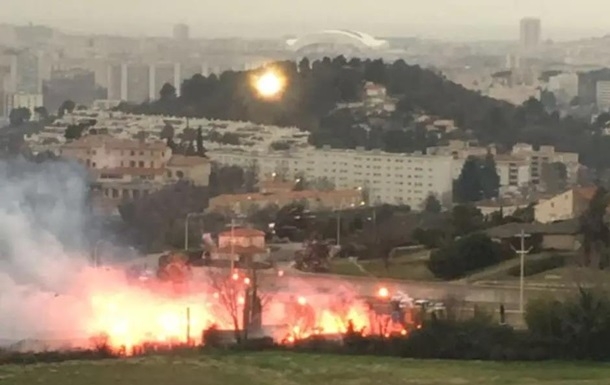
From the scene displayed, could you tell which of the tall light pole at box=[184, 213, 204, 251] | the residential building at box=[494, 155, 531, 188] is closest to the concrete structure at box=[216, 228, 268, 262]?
the tall light pole at box=[184, 213, 204, 251]

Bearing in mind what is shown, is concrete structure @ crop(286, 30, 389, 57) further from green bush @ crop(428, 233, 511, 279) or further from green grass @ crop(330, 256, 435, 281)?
green bush @ crop(428, 233, 511, 279)

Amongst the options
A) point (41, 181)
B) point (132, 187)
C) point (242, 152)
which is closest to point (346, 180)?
point (242, 152)

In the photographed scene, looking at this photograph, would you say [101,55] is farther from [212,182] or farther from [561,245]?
[561,245]

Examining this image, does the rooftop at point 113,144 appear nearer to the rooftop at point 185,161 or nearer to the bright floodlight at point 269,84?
the rooftop at point 185,161

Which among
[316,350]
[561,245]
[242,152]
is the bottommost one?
[316,350]

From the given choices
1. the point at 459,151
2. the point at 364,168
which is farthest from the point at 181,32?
the point at 459,151

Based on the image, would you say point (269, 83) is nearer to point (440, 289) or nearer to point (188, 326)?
point (440, 289)

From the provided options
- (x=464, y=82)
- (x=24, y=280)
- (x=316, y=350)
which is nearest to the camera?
(x=316, y=350)

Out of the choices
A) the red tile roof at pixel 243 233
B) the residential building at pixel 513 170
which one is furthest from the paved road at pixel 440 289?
the residential building at pixel 513 170
